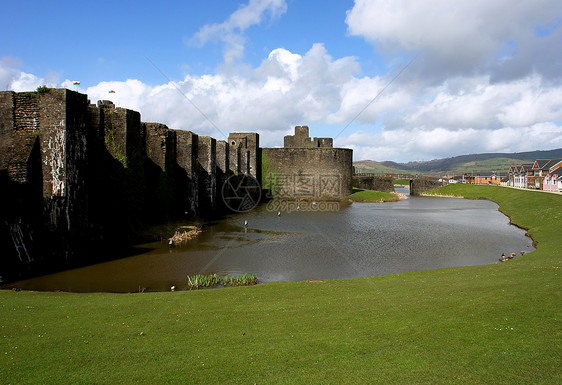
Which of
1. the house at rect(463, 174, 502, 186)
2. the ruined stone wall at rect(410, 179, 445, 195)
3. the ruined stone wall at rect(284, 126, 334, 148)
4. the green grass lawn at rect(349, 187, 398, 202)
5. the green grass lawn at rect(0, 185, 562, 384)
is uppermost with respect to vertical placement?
the ruined stone wall at rect(284, 126, 334, 148)

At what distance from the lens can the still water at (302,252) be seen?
1519 centimetres

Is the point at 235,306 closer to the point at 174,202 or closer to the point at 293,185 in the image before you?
the point at 174,202

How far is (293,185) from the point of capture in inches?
Answer: 2219

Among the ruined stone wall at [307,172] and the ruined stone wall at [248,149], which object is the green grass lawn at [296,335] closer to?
the ruined stone wall at [248,149]

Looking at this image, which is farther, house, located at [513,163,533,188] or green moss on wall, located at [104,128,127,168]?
house, located at [513,163,533,188]

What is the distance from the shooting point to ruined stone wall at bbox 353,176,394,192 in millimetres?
67125

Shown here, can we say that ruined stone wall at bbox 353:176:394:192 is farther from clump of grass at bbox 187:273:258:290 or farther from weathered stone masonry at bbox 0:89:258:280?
clump of grass at bbox 187:273:258:290

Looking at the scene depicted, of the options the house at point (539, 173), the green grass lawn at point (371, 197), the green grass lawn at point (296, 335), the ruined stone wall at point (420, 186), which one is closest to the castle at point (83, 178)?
the green grass lawn at point (296, 335)

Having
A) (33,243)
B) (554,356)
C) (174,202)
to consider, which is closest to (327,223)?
(174,202)

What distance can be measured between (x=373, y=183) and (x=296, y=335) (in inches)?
2420

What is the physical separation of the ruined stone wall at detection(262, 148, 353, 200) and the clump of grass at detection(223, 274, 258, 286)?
4110cm

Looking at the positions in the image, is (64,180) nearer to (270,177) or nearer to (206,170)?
(206,170)

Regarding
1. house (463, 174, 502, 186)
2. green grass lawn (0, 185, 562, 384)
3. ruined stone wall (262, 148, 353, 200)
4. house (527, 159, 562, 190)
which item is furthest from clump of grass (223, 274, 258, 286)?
house (463, 174, 502, 186)

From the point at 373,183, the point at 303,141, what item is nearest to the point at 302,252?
the point at 303,141
